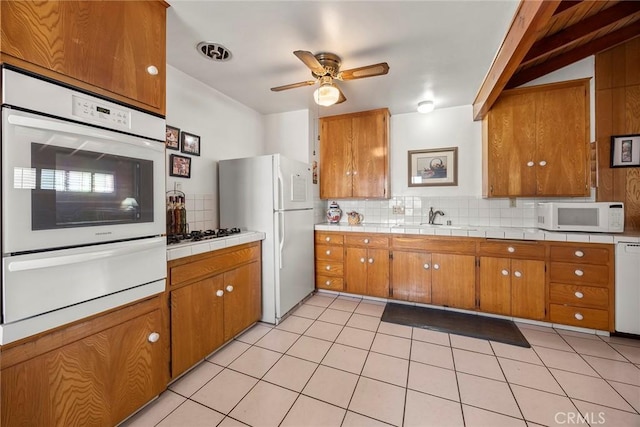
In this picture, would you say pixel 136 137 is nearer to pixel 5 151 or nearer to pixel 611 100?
pixel 5 151

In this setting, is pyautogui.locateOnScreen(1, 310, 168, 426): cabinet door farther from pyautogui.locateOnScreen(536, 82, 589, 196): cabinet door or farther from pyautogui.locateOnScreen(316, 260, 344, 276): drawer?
pyautogui.locateOnScreen(536, 82, 589, 196): cabinet door

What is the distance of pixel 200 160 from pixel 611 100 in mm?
4153

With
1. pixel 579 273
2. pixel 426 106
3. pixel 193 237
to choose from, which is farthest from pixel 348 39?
pixel 579 273

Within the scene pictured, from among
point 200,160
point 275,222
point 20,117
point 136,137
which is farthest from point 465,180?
point 20,117

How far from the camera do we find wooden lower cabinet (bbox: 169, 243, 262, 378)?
5.58 ft

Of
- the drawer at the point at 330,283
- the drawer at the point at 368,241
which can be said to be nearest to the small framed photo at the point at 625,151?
the drawer at the point at 368,241

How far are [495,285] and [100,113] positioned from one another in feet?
11.2

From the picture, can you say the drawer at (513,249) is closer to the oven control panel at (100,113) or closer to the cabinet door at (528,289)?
the cabinet door at (528,289)

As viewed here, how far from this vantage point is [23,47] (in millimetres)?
981

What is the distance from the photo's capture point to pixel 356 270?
10.5 feet

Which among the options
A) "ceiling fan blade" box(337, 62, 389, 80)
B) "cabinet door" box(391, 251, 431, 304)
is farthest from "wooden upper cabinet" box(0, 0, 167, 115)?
"cabinet door" box(391, 251, 431, 304)

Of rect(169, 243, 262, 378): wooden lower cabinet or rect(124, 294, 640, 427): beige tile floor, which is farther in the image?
rect(169, 243, 262, 378): wooden lower cabinet

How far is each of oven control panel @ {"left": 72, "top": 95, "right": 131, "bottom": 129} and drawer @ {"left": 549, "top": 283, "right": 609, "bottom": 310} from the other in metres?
3.58

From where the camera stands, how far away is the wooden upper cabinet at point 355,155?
339cm
